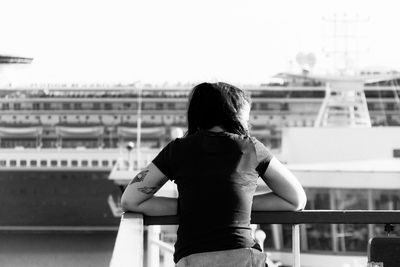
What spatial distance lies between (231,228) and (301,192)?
0.23m

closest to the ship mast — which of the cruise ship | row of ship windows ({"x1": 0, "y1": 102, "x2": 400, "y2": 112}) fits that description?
the cruise ship

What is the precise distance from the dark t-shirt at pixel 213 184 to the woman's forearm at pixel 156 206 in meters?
0.09

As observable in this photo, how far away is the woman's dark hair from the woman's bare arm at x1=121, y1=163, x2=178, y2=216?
0.12m

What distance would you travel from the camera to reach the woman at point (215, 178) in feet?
7.38

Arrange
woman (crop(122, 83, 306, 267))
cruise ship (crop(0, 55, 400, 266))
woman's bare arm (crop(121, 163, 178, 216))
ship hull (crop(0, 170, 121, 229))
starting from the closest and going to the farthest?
woman (crop(122, 83, 306, 267))
woman's bare arm (crop(121, 163, 178, 216))
cruise ship (crop(0, 55, 400, 266))
ship hull (crop(0, 170, 121, 229))

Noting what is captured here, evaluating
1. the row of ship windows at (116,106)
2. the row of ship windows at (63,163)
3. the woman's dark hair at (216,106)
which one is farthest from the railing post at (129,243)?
the row of ship windows at (116,106)

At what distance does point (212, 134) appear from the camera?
7.68 feet

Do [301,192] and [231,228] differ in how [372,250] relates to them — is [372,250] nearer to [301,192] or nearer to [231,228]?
[301,192]

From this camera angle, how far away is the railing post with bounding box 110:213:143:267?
2.03 meters

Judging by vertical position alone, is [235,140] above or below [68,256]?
above

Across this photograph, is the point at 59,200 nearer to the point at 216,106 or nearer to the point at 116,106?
the point at 116,106

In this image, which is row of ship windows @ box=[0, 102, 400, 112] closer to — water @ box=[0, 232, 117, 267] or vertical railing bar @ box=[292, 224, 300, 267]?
water @ box=[0, 232, 117, 267]

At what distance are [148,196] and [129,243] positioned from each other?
0.25 metres

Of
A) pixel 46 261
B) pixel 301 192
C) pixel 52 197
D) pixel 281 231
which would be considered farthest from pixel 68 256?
pixel 301 192
